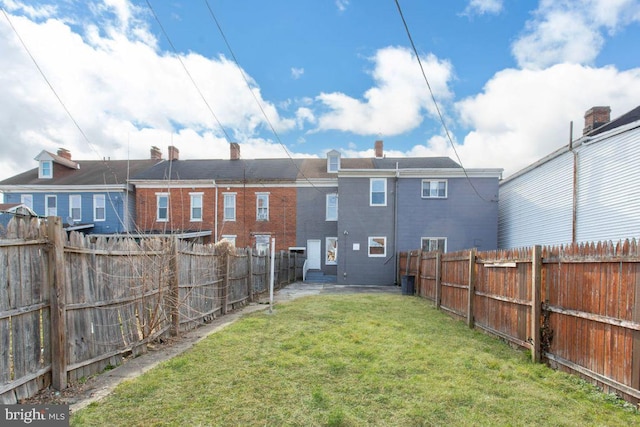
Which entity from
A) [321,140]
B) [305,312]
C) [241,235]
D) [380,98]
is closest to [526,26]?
[380,98]

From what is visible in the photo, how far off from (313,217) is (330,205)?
4.57 feet

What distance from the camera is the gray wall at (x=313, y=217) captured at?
23.8 meters

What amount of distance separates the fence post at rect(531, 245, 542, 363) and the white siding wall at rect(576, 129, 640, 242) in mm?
7928

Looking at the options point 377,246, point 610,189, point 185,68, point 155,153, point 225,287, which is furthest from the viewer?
point 155,153

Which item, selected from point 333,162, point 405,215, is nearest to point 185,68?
point 405,215

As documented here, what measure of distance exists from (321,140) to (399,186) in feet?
22.6

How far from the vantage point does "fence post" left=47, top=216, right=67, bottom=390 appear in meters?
4.11

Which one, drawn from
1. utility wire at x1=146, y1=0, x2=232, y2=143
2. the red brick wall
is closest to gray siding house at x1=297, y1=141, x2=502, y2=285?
the red brick wall

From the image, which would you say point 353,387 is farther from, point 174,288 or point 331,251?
point 331,251

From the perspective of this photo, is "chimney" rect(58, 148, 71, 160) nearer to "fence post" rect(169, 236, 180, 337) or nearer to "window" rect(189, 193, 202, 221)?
"window" rect(189, 193, 202, 221)

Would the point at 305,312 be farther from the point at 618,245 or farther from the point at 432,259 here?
the point at 618,245

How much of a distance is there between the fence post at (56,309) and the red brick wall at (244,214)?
780 inches

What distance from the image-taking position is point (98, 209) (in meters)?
24.8

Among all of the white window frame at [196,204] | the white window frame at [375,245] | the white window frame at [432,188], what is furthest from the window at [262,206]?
the white window frame at [432,188]
